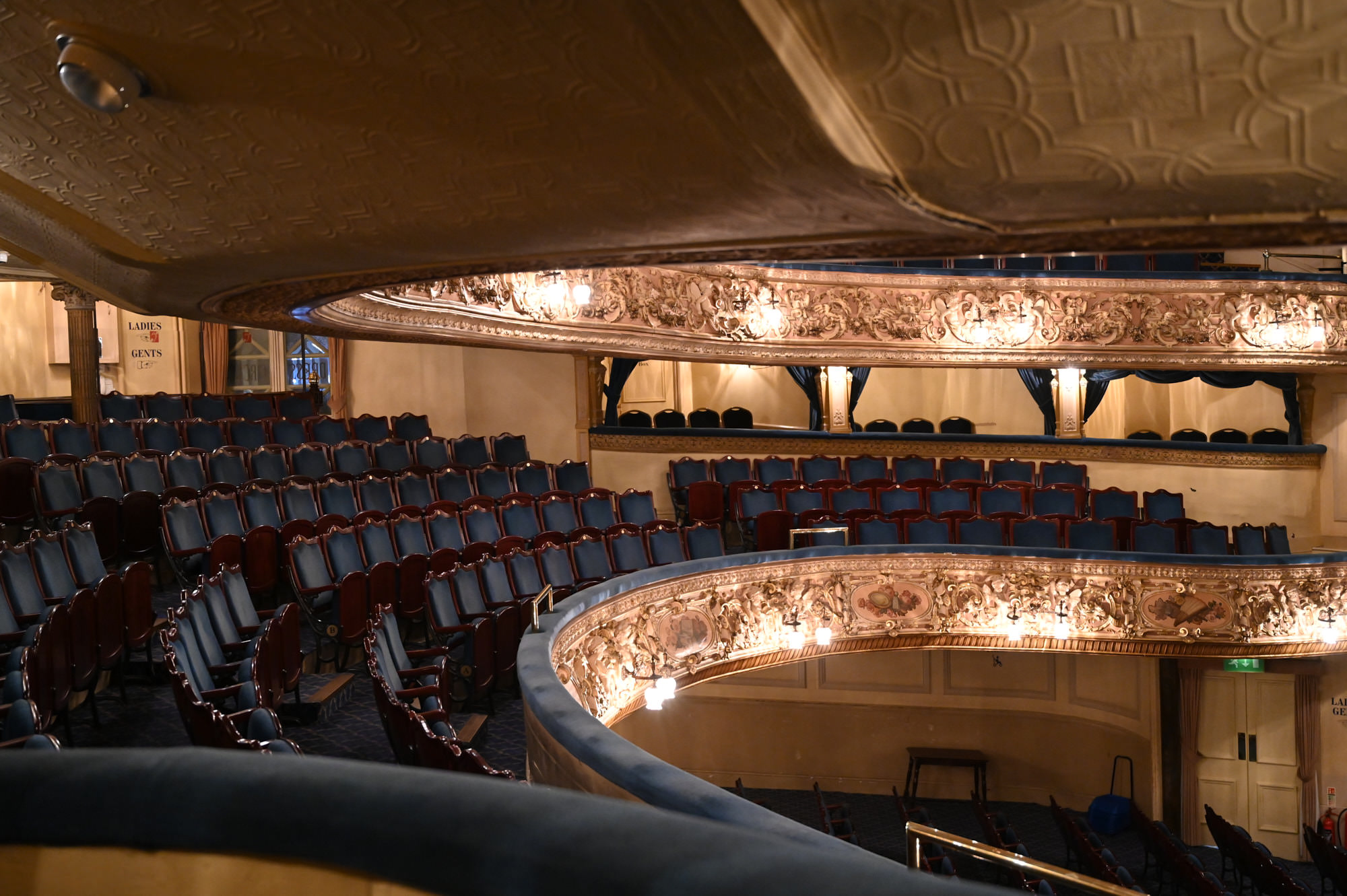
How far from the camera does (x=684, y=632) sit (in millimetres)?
6312

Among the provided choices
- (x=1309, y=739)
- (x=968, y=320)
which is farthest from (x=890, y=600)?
(x=1309, y=739)

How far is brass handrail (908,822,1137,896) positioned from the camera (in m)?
1.26

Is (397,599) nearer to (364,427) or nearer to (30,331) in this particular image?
(364,427)

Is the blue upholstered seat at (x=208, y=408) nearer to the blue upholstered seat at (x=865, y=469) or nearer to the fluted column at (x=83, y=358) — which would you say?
the fluted column at (x=83, y=358)

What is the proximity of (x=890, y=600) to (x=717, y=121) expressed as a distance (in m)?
6.47

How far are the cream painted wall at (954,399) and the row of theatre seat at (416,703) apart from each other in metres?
8.69

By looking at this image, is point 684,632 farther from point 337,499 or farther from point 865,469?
point 865,469

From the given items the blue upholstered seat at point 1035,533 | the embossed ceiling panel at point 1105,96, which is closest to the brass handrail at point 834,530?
the blue upholstered seat at point 1035,533

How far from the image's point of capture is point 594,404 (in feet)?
33.2

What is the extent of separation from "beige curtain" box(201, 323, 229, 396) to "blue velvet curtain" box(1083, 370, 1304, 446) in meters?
Result: 9.36

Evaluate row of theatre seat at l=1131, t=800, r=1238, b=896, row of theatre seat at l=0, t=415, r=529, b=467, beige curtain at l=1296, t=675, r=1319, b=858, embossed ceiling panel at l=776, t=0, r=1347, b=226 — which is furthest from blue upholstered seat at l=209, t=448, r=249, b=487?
beige curtain at l=1296, t=675, r=1319, b=858

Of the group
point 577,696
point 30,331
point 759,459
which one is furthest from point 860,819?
point 30,331

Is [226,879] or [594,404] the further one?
[594,404]

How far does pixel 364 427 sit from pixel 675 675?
13.0ft
